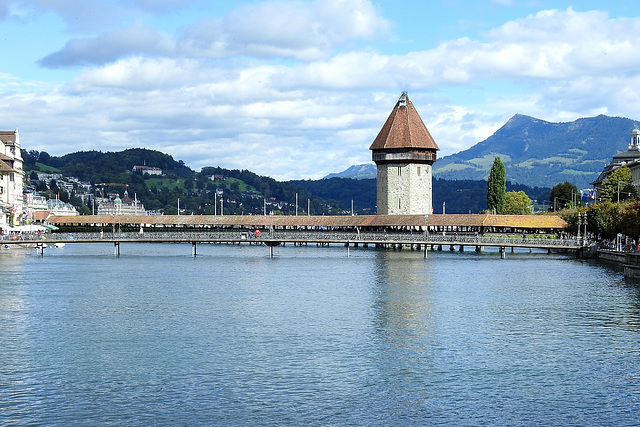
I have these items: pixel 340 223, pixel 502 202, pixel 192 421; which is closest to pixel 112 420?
pixel 192 421

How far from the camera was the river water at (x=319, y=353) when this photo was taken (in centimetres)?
2375

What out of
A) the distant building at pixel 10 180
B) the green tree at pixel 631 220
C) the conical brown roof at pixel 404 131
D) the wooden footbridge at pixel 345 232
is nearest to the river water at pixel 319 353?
the green tree at pixel 631 220

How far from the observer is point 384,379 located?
89.6 feet

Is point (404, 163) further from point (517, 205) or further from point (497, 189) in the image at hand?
point (517, 205)

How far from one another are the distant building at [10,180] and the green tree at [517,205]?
7145cm

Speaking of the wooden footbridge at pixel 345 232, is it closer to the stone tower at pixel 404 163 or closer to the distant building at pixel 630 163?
the stone tower at pixel 404 163

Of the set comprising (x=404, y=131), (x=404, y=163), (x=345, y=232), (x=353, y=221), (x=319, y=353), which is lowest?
(x=319, y=353)

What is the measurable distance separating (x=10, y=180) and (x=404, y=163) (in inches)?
1927

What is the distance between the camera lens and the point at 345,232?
4744 inches

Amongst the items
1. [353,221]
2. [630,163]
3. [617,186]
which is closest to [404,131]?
[353,221]

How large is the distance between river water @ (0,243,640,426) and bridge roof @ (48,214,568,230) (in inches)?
1867

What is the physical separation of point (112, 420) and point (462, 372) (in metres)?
11.1

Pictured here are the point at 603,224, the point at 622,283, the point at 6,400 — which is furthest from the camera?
the point at 603,224

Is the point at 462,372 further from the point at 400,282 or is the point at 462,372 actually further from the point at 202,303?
the point at 400,282
